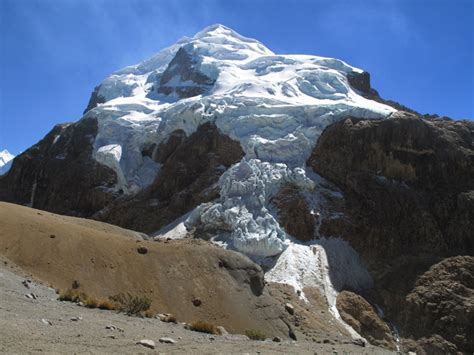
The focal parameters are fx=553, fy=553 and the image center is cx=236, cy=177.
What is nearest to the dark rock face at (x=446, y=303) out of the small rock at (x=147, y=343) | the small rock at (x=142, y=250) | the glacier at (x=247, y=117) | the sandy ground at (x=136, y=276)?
the sandy ground at (x=136, y=276)

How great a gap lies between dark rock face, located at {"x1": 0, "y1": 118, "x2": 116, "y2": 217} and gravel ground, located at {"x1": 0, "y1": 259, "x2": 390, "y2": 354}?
4081 cm

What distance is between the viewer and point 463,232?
4669 cm

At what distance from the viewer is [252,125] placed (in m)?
56.8

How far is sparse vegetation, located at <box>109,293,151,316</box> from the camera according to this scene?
20.7 m

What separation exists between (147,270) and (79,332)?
1507 centimetres

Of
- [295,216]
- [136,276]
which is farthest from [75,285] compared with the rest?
[295,216]

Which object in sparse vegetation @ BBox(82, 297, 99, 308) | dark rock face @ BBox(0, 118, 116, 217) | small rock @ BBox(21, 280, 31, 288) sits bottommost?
sparse vegetation @ BBox(82, 297, 99, 308)

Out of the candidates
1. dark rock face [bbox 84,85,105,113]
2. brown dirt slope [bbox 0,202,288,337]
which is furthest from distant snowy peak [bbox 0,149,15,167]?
brown dirt slope [bbox 0,202,288,337]

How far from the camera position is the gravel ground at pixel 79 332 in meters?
11.9

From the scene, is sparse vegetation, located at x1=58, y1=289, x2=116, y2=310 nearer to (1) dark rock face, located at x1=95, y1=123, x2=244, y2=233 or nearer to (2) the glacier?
(2) the glacier

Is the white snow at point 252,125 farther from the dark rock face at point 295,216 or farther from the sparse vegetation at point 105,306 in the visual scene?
the sparse vegetation at point 105,306

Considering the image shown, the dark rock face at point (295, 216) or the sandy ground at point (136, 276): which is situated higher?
the dark rock face at point (295, 216)

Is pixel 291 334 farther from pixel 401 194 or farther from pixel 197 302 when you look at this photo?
pixel 401 194

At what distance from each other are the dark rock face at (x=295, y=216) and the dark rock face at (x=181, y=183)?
642cm
